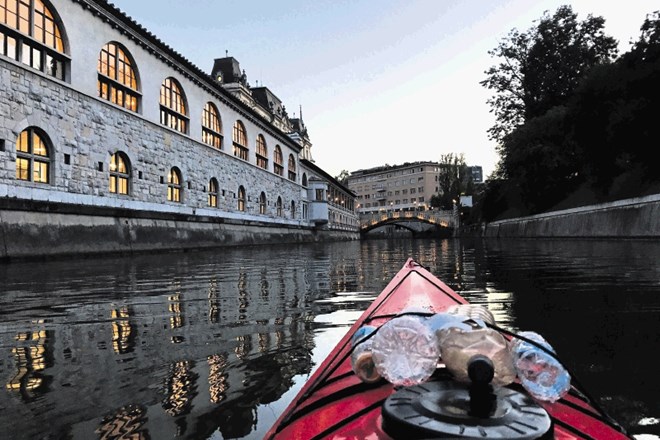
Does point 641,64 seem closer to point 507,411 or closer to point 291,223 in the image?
point 507,411

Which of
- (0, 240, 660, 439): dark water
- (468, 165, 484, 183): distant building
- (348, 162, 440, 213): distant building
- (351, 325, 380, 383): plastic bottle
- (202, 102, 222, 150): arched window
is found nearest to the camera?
(351, 325, 380, 383): plastic bottle

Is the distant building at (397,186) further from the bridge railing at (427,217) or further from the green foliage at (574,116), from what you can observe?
the green foliage at (574,116)

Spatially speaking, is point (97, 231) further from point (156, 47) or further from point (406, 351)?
point (406, 351)

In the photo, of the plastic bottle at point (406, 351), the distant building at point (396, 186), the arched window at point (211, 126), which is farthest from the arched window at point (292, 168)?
the distant building at point (396, 186)

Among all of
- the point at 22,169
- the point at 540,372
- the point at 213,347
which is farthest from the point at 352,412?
the point at 22,169

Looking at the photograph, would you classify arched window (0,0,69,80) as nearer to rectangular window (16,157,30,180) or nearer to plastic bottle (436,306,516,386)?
rectangular window (16,157,30,180)

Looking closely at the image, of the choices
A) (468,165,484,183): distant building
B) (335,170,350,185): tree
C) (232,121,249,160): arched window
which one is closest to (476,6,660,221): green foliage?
(232,121,249,160): arched window

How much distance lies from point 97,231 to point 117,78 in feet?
26.4

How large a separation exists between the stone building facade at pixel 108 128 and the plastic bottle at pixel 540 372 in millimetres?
13672

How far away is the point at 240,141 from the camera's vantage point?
1314 inches

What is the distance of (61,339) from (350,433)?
318 cm

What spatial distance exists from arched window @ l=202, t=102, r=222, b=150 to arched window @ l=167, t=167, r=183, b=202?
13.5 feet

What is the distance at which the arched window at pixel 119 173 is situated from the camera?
1884 cm

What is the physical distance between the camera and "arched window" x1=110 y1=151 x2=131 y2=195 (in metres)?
18.8
